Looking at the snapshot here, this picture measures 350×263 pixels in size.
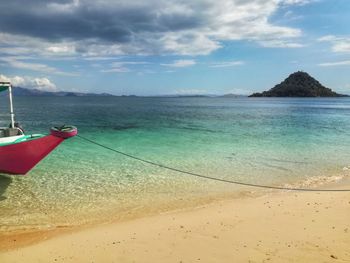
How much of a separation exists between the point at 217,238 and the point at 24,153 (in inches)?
298

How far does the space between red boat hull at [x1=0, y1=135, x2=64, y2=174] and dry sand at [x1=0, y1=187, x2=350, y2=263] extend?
472 centimetres

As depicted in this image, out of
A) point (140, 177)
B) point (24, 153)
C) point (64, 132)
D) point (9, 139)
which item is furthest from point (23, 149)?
point (140, 177)

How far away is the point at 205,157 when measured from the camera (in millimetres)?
17562

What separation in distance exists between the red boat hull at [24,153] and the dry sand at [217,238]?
4.72 m

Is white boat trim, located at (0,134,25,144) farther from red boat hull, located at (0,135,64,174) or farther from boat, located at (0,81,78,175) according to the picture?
red boat hull, located at (0,135,64,174)

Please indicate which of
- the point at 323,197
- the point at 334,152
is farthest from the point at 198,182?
the point at 334,152

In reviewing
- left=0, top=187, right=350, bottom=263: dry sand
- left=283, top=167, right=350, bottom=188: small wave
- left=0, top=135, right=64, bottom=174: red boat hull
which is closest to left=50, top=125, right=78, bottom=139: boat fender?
left=0, top=135, right=64, bottom=174: red boat hull

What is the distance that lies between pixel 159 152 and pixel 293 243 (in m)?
12.7

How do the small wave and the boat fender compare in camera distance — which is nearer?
the boat fender

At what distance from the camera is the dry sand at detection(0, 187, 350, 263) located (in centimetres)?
625

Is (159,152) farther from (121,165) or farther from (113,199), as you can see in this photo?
(113,199)

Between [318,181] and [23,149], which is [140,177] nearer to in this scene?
[23,149]

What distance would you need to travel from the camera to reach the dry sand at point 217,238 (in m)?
6.25

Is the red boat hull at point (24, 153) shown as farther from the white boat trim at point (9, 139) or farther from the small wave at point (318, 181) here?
the small wave at point (318, 181)
